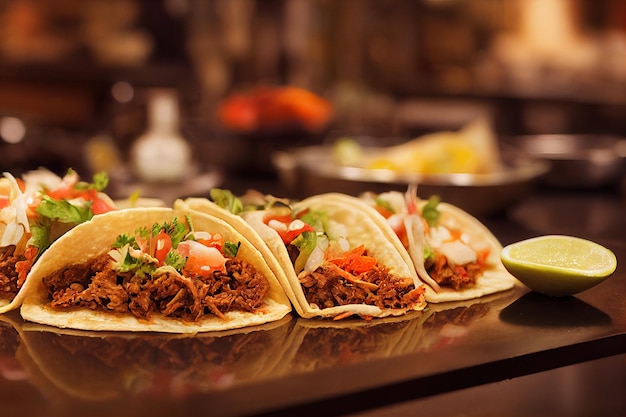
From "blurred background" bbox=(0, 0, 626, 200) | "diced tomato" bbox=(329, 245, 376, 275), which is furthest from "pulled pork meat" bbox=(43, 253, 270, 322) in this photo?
"blurred background" bbox=(0, 0, 626, 200)

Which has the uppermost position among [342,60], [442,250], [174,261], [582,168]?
[174,261]

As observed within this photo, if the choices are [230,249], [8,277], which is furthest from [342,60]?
[8,277]

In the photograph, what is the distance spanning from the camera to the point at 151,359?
5.98 ft

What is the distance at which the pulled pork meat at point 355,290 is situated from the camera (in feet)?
7.35

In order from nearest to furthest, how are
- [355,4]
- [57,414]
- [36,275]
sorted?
[57,414] → [36,275] → [355,4]

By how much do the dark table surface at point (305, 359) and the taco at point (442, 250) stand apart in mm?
96

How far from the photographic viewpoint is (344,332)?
2.06 meters

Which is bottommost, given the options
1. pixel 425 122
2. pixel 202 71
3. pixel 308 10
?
pixel 425 122

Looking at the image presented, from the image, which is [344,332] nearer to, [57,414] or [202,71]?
[57,414]

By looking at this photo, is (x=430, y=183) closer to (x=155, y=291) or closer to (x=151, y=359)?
(x=155, y=291)

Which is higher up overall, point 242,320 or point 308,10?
point 308,10

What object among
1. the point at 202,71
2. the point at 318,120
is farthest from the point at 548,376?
the point at 202,71

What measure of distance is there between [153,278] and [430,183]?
184 cm

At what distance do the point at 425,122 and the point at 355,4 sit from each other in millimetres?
1939
